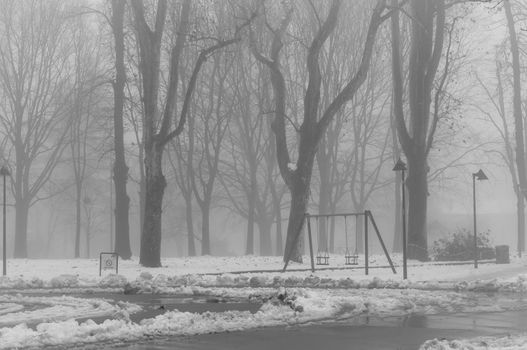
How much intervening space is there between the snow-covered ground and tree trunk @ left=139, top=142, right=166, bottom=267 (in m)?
0.61

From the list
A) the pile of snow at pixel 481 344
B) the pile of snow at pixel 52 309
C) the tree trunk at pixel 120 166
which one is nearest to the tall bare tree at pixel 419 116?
the tree trunk at pixel 120 166

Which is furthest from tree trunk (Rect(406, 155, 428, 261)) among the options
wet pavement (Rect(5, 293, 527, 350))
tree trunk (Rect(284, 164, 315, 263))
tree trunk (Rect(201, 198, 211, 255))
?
tree trunk (Rect(201, 198, 211, 255))

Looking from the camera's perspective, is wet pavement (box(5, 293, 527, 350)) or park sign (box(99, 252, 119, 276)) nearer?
wet pavement (box(5, 293, 527, 350))

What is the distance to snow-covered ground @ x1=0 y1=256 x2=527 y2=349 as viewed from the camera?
35.0ft

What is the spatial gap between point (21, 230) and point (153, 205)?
2088 cm

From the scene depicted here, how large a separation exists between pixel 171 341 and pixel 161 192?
16.4 meters

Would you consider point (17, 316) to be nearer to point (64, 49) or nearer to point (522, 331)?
point (522, 331)

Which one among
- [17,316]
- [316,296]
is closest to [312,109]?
[316,296]

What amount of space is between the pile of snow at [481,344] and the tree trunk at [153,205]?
58.1ft

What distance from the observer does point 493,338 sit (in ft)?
33.1

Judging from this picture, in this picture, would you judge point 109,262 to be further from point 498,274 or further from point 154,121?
point 498,274

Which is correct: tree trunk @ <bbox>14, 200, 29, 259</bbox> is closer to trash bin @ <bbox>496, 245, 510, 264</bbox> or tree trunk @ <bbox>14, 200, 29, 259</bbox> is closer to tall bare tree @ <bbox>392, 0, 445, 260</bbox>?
tall bare tree @ <bbox>392, 0, 445, 260</bbox>

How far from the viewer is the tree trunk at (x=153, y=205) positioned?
26.4m

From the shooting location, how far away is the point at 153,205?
87.0 ft
